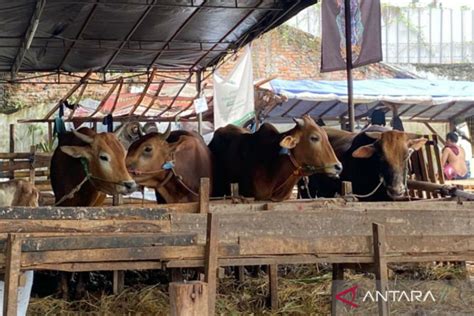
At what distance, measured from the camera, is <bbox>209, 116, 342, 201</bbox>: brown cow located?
6508mm

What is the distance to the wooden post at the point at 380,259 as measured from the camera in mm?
3877

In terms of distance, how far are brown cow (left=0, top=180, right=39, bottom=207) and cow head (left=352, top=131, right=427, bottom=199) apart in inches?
A: 137

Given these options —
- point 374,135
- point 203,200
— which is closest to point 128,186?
point 203,200

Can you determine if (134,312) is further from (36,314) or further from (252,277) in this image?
(252,277)

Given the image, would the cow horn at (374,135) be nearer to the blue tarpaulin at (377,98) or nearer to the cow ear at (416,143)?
the cow ear at (416,143)

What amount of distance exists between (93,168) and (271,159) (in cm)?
189

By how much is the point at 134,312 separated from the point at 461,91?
34.4ft

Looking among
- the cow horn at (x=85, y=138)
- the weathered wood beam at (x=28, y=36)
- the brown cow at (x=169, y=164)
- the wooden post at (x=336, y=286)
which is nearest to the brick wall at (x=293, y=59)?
the weathered wood beam at (x=28, y=36)

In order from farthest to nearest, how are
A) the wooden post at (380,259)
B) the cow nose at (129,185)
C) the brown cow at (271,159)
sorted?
the brown cow at (271,159) < the cow nose at (129,185) < the wooden post at (380,259)

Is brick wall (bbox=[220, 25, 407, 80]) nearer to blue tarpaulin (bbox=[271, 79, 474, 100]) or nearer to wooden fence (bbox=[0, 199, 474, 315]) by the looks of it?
blue tarpaulin (bbox=[271, 79, 474, 100])

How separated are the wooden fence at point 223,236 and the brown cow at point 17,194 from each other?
1.46 m

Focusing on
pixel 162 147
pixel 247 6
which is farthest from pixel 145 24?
pixel 162 147

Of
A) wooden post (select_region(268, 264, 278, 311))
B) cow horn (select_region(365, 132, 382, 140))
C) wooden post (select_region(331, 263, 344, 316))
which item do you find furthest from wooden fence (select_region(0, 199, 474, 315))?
cow horn (select_region(365, 132, 382, 140))

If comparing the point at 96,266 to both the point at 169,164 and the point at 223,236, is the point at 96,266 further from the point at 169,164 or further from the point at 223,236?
the point at 169,164
